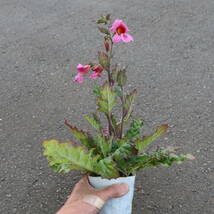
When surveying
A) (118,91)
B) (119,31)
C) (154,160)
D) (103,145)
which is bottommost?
(154,160)

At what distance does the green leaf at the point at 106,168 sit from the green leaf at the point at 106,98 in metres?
0.24

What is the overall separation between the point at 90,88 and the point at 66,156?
1530mm

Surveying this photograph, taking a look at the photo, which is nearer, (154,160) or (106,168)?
(106,168)

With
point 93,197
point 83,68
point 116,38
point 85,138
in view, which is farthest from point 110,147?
point 116,38

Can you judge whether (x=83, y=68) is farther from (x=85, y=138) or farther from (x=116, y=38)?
(x=85, y=138)

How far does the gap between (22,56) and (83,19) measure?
92 cm

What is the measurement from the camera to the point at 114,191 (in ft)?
5.96

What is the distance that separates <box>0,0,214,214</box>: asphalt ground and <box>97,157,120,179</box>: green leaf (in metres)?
0.53

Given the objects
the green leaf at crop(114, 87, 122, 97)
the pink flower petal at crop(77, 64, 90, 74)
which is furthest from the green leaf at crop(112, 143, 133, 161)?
the pink flower petal at crop(77, 64, 90, 74)

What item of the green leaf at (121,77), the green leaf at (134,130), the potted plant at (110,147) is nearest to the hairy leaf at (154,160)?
the potted plant at (110,147)

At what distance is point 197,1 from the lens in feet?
15.1

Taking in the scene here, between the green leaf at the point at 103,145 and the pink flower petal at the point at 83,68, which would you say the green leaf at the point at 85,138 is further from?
the pink flower petal at the point at 83,68

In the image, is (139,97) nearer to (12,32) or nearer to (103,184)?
(103,184)

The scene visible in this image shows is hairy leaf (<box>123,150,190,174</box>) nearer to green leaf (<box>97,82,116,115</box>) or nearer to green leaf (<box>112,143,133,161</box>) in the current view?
green leaf (<box>112,143,133,161</box>)
